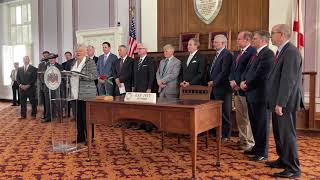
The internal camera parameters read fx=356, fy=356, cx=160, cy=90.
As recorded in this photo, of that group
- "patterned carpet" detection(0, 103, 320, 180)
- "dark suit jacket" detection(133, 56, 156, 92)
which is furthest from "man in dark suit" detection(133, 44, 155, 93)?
"patterned carpet" detection(0, 103, 320, 180)

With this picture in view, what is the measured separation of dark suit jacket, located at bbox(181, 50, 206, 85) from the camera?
16.6 feet

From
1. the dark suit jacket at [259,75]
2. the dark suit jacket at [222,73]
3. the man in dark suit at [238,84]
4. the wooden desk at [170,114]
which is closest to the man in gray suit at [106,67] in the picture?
the dark suit jacket at [222,73]

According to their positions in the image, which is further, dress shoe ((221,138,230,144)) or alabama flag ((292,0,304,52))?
alabama flag ((292,0,304,52))

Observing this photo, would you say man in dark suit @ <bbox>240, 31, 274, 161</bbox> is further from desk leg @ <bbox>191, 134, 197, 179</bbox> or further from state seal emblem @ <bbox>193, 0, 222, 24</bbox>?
state seal emblem @ <bbox>193, 0, 222, 24</bbox>

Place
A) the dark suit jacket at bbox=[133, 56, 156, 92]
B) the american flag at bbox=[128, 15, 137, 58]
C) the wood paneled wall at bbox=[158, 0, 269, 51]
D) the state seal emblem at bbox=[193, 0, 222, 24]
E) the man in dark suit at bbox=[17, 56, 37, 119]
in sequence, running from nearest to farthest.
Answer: the dark suit jacket at bbox=[133, 56, 156, 92] → the wood paneled wall at bbox=[158, 0, 269, 51] → the state seal emblem at bbox=[193, 0, 222, 24] → the man in dark suit at bbox=[17, 56, 37, 119] → the american flag at bbox=[128, 15, 137, 58]

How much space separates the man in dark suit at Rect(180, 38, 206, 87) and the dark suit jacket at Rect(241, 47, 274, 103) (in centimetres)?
118

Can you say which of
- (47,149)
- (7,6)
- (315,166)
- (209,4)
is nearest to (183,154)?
(315,166)

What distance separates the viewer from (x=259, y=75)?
3807mm

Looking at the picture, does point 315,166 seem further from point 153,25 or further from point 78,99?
point 153,25

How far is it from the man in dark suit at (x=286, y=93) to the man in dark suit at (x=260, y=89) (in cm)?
51

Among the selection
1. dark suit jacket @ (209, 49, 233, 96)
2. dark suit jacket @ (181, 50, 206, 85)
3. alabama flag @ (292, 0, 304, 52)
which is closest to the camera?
dark suit jacket @ (209, 49, 233, 96)

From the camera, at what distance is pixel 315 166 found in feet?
11.8

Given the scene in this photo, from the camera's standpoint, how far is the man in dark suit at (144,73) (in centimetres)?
568

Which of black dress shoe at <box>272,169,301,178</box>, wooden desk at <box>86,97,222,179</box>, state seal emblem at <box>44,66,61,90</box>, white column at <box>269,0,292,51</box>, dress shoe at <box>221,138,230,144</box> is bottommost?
black dress shoe at <box>272,169,301,178</box>
